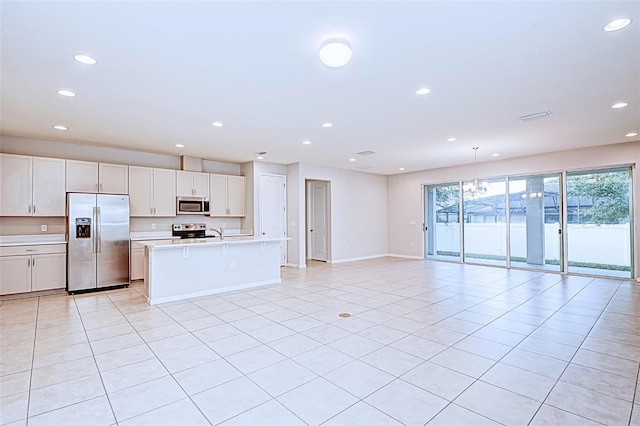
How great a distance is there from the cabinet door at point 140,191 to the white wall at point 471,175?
6.98m

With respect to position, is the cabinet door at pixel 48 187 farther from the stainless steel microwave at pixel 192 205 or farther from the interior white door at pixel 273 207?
the interior white door at pixel 273 207

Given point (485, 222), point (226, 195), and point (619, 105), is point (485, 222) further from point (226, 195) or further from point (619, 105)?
point (226, 195)

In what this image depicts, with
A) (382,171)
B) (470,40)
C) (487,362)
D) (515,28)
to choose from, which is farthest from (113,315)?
(382,171)

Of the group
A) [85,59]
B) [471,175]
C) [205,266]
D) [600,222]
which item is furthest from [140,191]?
[600,222]

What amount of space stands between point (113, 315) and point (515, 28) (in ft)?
17.6

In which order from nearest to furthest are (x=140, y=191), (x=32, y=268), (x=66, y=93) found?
(x=66, y=93), (x=32, y=268), (x=140, y=191)

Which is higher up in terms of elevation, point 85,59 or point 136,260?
point 85,59

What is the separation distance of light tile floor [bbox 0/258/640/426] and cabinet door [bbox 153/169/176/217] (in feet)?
6.89

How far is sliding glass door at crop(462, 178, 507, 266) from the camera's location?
25.8ft

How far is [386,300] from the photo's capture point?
189 inches

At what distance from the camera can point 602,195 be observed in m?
6.49

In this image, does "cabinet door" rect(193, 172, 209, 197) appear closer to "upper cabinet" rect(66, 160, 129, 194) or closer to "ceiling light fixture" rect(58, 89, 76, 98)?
"upper cabinet" rect(66, 160, 129, 194)

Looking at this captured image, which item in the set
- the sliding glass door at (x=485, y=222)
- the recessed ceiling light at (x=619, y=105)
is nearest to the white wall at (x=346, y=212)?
the sliding glass door at (x=485, y=222)

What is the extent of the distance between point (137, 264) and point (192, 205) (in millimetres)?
1618
